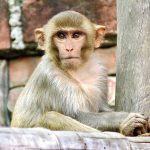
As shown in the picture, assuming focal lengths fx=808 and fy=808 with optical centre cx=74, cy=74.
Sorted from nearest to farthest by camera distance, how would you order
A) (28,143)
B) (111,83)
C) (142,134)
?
(28,143)
(142,134)
(111,83)

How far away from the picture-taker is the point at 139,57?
19.0 feet

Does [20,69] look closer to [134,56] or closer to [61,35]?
[61,35]

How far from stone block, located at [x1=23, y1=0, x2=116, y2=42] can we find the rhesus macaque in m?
2.01

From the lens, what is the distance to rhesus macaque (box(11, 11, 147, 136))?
614 cm

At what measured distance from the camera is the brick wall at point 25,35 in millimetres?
8633

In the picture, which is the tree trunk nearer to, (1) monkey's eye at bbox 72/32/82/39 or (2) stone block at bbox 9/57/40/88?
(1) monkey's eye at bbox 72/32/82/39

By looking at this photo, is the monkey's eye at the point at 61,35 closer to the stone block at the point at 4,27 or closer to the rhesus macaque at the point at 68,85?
the rhesus macaque at the point at 68,85

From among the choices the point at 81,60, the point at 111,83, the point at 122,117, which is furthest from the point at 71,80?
the point at 111,83

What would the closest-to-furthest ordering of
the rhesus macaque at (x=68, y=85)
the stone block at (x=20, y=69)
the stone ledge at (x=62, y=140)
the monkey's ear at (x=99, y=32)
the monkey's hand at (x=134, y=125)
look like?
1. the stone ledge at (x=62, y=140)
2. the monkey's hand at (x=134, y=125)
3. the rhesus macaque at (x=68, y=85)
4. the monkey's ear at (x=99, y=32)
5. the stone block at (x=20, y=69)

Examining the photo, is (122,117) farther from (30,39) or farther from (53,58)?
(30,39)

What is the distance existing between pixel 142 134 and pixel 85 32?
1.29 m

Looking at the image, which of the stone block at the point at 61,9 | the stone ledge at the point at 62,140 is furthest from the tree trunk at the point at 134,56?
the stone block at the point at 61,9

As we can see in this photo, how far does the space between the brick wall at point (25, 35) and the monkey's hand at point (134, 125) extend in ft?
8.78

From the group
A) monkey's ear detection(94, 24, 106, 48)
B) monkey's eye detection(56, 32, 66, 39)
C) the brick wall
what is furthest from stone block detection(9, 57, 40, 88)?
monkey's eye detection(56, 32, 66, 39)
